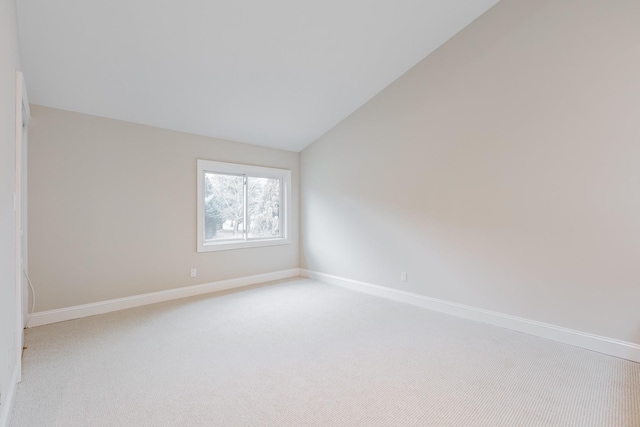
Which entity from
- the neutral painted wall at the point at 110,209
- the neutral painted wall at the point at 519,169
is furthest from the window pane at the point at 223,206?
the neutral painted wall at the point at 519,169

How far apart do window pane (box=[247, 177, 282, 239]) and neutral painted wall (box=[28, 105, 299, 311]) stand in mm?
681

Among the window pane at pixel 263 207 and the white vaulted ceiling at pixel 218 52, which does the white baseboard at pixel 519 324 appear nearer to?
the window pane at pixel 263 207

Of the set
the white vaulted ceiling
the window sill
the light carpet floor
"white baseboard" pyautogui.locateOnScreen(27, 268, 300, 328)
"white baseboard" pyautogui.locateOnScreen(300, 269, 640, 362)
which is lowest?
the light carpet floor

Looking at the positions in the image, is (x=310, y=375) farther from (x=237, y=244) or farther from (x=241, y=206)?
(x=241, y=206)

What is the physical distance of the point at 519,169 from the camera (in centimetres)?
304

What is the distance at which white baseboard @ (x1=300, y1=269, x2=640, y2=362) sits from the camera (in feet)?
8.27

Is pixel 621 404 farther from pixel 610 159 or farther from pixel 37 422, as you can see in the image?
pixel 37 422

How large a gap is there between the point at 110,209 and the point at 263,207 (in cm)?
221

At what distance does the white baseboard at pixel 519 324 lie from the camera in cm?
252

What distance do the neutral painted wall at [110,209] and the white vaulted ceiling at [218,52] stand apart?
0.26m

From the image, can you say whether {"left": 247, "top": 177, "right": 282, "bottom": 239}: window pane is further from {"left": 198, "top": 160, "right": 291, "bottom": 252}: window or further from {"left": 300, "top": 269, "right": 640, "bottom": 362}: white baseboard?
{"left": 300, "top": 269, "right": 640, "bottom": 362}: white baseboard

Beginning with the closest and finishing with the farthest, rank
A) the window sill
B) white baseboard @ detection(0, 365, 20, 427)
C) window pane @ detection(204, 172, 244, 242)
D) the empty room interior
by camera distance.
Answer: white baseboard @ detection(0, 365, 20, 427), the empty room interior, the window sill, window pane @ detection(204, 172, 244, 242)

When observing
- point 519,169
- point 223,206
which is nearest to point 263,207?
point 223,206

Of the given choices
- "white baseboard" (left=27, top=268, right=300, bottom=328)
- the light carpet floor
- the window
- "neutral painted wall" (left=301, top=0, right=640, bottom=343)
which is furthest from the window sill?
"neutral painted wall" (left=301, top=0, right=640, bottom=343)
